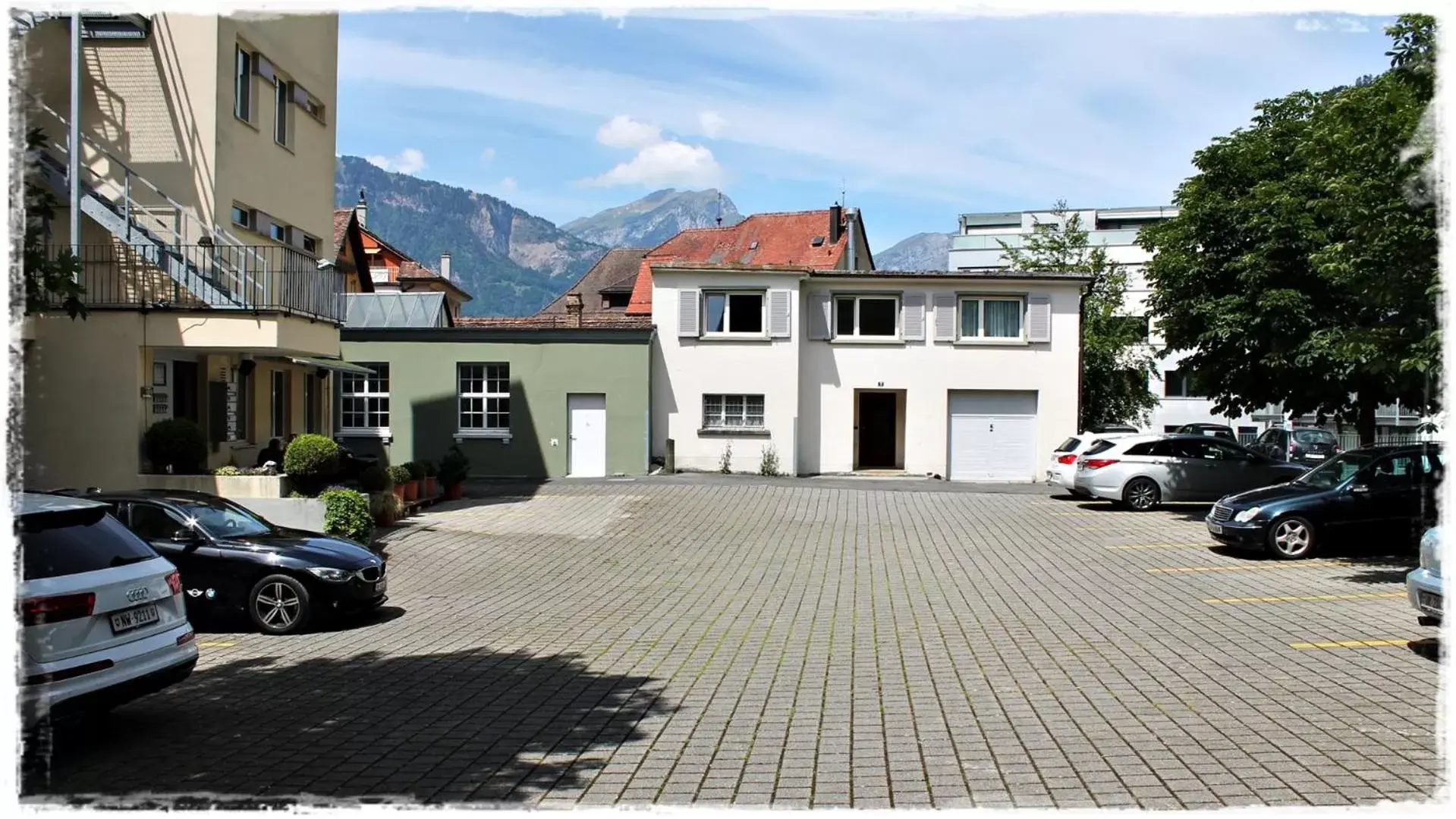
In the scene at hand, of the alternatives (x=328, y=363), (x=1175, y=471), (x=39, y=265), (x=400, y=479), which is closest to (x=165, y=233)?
(x=328, y=363)

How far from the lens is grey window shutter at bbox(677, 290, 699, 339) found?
30.2m

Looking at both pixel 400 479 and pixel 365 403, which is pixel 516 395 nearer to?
pixel 365 403

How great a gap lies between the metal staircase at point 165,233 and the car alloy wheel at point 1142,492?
1643 cm

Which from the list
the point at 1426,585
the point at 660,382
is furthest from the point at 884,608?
the point at 660,382

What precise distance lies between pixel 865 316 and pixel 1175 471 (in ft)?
34.3

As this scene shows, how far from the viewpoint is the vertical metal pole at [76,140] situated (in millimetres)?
16141

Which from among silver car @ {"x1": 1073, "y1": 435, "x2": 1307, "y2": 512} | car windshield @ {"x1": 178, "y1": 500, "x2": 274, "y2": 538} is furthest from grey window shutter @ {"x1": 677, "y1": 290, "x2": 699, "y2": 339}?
car windshield @ {"x1": 178, "y1": 500, "x2": 274, "y2": 538}

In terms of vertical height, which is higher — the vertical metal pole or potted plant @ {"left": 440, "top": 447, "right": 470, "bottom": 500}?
the vertical metal pole

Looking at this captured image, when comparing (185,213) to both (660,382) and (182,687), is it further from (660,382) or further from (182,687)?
(660,382)

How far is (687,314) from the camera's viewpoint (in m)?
30.3

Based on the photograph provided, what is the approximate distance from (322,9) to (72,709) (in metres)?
4.27

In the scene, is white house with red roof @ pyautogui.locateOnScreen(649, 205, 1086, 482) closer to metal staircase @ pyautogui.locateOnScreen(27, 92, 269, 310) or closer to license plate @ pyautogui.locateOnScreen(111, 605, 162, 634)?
metal staircase @ pyautogui.locateOnScreen(27, 92, 269, 310)

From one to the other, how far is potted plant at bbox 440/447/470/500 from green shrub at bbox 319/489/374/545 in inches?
310

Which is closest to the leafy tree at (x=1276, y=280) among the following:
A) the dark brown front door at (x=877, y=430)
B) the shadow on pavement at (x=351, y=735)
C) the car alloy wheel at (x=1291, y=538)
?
the car alloy wheel at (x=1291, y=538)
